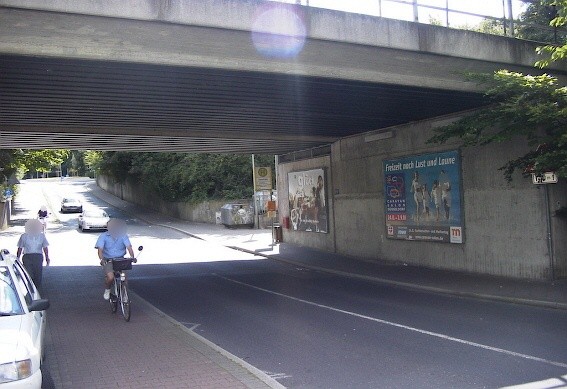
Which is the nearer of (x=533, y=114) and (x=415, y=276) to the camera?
(x=533, y=114)

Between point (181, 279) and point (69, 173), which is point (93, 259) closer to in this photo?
point (181, 279)

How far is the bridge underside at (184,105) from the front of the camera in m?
11.1

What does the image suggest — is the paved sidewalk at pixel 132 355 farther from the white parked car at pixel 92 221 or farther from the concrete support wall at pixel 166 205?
the concrete support wall at pixel 166 205

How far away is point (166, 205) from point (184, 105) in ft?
110

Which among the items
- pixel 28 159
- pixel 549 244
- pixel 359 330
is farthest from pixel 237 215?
pixel 359 330

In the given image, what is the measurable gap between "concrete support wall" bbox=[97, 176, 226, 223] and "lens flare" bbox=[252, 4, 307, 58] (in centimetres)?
2801

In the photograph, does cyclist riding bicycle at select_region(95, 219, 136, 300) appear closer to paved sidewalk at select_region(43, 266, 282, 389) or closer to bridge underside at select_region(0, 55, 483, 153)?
paved sidewalk at select_region(43, 266, 282, 389)

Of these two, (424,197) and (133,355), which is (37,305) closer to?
(133,355)

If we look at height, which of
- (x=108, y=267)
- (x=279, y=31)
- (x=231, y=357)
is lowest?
(x=231, y=357)

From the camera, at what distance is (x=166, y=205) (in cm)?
4684

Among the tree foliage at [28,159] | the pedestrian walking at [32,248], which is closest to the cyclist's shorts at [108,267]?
the pedestrian walking at [32,248]

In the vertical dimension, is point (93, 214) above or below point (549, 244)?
above

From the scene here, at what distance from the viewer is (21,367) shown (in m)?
4.52

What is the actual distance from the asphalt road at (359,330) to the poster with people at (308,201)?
6248 mm
